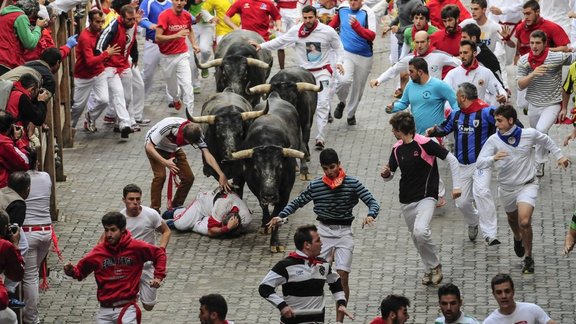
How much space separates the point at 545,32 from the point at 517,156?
4.47m

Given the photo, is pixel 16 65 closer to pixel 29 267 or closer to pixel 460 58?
pixel 29 267

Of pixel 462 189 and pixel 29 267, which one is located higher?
pixel 29 267

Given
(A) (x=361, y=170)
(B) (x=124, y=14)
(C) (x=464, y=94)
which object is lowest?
(A) (x=361, y=170)

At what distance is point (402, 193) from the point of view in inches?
698

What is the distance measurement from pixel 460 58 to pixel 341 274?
Result: 19.3 ft

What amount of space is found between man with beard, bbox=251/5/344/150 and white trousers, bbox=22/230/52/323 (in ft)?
24.8

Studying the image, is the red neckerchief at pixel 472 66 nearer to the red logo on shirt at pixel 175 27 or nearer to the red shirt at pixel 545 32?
the red shirt at pixel 545 32

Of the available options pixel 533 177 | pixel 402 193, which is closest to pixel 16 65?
pixel 402 193

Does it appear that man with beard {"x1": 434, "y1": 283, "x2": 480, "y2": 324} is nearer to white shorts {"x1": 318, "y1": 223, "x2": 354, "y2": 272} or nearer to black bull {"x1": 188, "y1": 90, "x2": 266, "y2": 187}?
white shorts {"x1": 318, "y1": 223, "x2": 354, "y2": 272}

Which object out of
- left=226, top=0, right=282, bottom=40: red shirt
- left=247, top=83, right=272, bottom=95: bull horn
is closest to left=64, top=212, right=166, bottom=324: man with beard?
left=247, top=83, right=272, bottom=95: bull horn

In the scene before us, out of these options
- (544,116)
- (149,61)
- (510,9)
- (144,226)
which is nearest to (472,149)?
(544,116)

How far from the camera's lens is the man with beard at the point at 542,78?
20.9m

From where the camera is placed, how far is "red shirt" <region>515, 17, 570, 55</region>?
71.9 ft

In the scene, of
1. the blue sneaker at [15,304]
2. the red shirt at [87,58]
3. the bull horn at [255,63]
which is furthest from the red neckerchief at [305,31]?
the blue sneaker at [15,304]
